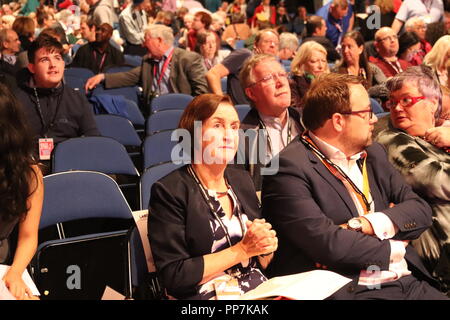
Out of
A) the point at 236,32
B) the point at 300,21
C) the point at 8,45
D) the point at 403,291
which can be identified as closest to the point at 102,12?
the point at 236,32

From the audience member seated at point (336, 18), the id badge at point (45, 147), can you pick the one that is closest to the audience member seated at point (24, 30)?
the audience member seated at point (336, 18)

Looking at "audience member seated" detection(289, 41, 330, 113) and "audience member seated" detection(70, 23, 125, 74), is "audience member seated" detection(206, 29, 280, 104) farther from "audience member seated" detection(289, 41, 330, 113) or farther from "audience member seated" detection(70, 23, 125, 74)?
"audience member seated" detection(70, 23, 125, 74)

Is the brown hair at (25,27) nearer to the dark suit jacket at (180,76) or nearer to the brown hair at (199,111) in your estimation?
the dark suit jacket at (180,76)

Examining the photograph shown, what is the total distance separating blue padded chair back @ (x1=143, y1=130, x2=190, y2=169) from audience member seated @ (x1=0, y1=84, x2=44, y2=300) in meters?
1.70

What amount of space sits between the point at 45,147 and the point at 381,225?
2.50 metres

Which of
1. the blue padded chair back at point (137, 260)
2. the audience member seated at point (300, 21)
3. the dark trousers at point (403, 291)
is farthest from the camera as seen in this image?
the audience member seated at point (300, 21)

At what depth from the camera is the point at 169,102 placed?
5.59 meters

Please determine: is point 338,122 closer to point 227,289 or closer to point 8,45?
point 227,289

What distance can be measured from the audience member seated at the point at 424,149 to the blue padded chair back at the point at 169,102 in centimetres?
279

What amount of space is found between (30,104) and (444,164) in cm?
287

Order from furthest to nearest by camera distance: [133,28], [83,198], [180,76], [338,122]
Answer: [133,28] → [180,76] → [83,198] → [338,122]

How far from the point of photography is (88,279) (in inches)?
118

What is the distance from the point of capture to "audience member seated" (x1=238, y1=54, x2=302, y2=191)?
3479 millimetres

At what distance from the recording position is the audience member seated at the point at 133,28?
979cm
